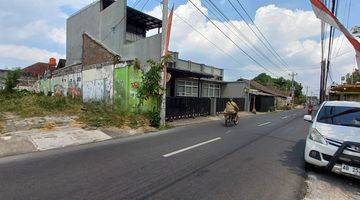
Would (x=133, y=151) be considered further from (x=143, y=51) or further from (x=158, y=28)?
(x=158, y=28)

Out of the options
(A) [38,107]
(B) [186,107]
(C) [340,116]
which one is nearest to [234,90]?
(B) [186,107]

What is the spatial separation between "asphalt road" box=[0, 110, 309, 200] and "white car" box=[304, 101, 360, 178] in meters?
0.67

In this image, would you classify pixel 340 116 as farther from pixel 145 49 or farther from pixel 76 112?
pixel 145 49

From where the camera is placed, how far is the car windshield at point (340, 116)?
7.56 m

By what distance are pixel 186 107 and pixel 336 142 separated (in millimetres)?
16263

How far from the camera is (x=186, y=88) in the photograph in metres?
31.2

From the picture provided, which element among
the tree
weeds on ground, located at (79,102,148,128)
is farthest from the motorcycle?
the tree

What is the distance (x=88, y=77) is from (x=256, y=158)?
18508 mm

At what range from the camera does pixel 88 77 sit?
80.1 feet

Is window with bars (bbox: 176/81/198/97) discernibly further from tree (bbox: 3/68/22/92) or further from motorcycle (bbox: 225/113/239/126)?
tree (bbox: 3/68/22/92)

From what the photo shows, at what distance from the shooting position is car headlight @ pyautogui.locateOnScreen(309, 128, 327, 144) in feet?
22.3

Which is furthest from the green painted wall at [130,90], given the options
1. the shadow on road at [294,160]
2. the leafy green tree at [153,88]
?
the shadow on road at [294,160]

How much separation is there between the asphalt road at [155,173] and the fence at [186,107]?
9.79m

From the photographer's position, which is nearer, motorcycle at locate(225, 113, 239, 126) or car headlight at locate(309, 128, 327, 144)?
car headlight at locate(309, 128, 327, 144)
